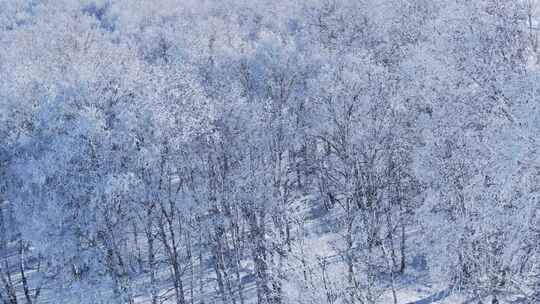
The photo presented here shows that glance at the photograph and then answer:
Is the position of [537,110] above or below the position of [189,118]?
above

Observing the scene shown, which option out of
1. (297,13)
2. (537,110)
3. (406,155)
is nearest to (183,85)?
(406,155)

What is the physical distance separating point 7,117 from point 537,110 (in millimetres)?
26501

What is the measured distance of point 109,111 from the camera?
947 inches

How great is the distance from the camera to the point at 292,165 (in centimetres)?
3972

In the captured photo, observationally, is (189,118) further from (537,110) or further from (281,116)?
(537,110)

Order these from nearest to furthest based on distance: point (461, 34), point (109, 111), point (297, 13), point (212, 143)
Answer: point (461, 34)
point (109, 111)
point (212, 143)
point (297, 13)

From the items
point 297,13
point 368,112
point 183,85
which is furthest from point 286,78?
point 297,13

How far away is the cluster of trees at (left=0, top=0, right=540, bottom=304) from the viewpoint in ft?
61.7

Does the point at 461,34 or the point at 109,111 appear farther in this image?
the point at 109,111

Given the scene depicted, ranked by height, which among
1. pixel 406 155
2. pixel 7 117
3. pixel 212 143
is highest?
pixel 7 117

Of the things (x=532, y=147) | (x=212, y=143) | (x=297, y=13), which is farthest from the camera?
(x=297, y=13)

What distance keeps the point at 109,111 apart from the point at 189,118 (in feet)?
13.9

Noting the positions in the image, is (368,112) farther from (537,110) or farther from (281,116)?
(537,110)

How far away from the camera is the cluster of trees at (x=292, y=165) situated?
18.8m
